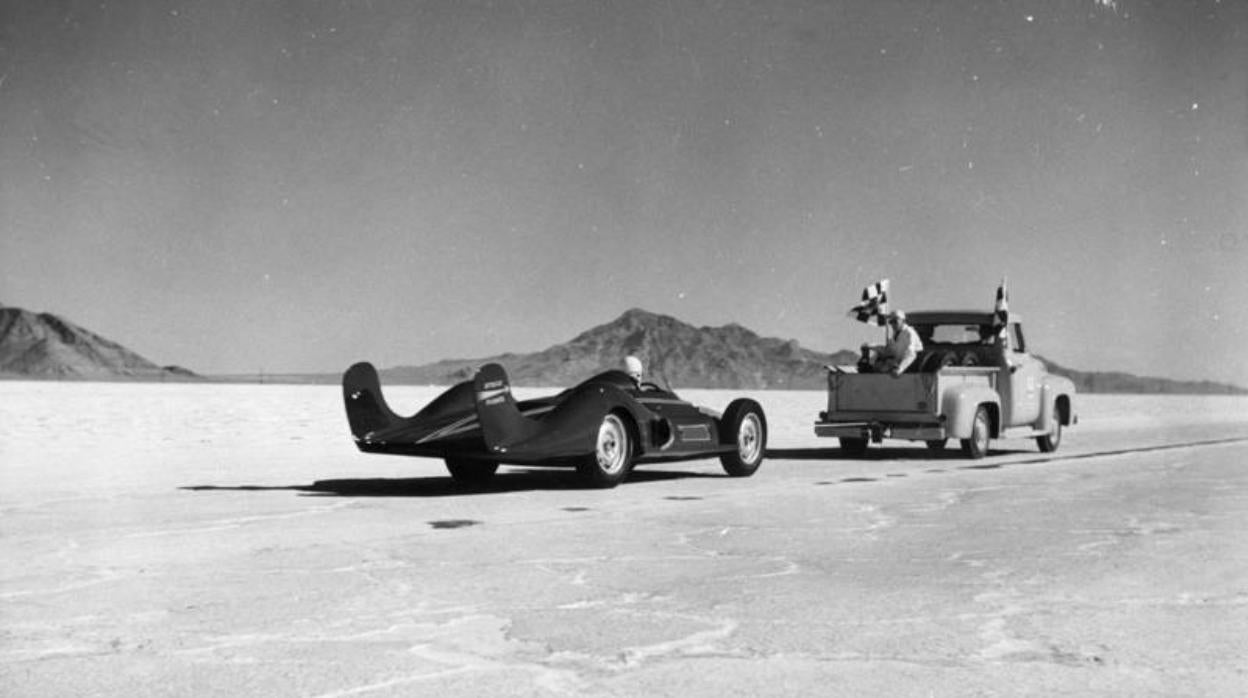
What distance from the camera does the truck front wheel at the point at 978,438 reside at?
64.2 feet

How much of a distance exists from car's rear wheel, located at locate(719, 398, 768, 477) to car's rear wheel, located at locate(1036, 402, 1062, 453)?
7457 mm

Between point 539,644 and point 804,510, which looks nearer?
point 539,644

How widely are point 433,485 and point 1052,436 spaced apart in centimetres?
1126

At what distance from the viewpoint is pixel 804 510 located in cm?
1191

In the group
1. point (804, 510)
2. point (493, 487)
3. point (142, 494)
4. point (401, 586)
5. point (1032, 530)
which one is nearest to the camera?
point (401, 586)

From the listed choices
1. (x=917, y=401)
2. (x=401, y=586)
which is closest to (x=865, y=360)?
A: (x=917, y=401)

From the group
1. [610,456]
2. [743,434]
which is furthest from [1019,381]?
[610,456]

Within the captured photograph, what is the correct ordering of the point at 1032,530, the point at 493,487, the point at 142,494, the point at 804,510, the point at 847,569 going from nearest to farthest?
the point at 847,569 → the point at 1032,530 → the point at 804,510 → the point at 142,494 → the point at 493,487

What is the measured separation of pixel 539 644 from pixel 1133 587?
11.5 feet

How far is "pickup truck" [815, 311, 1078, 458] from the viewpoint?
19031mm

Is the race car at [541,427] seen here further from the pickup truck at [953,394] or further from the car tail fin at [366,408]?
the pickup truck at [953,394]

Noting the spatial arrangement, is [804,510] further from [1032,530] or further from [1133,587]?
[1133,587]

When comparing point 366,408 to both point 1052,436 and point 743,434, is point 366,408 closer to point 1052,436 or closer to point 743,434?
point 743,434

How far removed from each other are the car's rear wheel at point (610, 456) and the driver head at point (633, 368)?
832 millimetres
